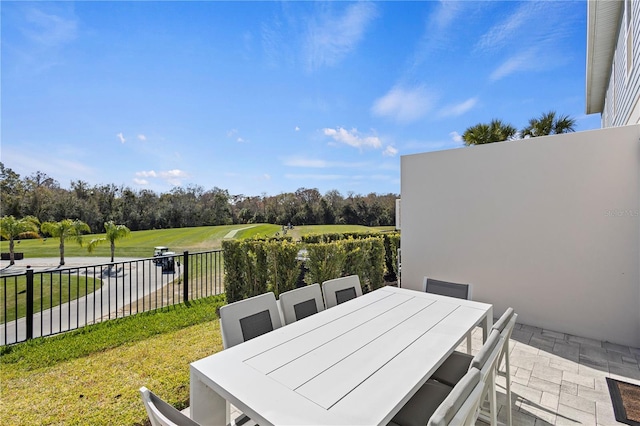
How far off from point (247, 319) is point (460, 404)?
1.35 metres

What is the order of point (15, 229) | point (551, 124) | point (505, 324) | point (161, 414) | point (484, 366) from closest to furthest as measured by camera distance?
point (161, 414) → point (484, 366) → point (505, 324) → point (551, 124) → point (15, 229)

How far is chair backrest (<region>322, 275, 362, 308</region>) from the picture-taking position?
2.55 metres

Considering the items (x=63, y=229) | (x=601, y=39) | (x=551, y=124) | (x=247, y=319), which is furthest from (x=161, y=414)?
(x=63, y=229)

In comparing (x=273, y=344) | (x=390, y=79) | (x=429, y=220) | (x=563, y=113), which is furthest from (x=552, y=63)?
(x=273, y=344)

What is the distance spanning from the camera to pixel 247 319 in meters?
1.91

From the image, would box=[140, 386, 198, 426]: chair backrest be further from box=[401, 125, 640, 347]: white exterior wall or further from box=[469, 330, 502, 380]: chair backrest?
box=[401, 125, 640, 347]: white exterior wall

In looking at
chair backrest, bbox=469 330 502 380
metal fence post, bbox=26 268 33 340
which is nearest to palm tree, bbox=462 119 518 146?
chair backrest, bbox=469 330 502 380

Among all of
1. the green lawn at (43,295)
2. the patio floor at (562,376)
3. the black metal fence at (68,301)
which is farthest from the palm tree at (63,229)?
the patio floor at (562,376)

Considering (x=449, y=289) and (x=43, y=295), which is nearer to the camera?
(x=449, y=289)

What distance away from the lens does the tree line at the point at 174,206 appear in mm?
12844

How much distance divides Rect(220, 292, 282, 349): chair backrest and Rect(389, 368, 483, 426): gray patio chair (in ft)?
3.22

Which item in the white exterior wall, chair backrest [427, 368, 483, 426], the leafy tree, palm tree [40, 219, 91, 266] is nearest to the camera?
chair backrest [427, 368, 483, 426]

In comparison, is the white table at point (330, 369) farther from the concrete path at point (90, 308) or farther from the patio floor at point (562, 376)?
the concrete path at point (90, 308)

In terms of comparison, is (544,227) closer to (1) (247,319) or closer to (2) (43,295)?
(1) (247,319)
